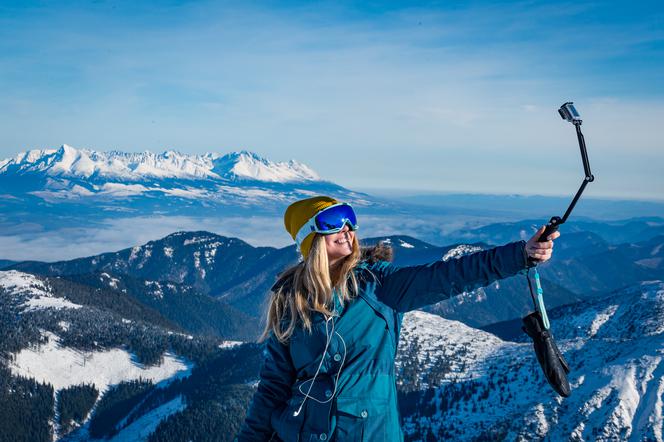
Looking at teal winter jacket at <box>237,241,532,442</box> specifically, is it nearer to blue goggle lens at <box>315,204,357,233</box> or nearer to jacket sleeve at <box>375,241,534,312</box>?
jacket sleeve at <box>375,241,534,312</box>

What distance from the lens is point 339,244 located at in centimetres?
714

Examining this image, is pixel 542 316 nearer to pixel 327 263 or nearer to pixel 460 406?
pixel 327 263

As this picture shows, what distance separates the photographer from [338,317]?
657 cm

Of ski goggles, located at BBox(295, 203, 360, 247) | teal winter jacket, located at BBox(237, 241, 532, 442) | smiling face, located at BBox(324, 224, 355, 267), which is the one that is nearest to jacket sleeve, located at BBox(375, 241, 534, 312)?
teal winter jacket, located at BBox(237, 241, 532, 442)

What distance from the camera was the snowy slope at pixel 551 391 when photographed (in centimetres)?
11150

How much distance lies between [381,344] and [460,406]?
6088 inches

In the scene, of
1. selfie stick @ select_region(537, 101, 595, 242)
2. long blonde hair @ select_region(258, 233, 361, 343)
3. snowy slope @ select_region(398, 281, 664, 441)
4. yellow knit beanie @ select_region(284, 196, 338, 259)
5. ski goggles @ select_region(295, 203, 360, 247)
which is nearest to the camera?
selfie stick @ select_region(537, 101, 595, 242)

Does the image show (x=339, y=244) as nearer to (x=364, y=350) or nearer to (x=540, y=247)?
(x=364, y=350)

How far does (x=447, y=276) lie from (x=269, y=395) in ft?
9.48

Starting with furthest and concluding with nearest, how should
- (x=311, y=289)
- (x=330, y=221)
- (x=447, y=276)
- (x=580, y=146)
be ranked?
(x=330, y=221)
(x=311, y=289)
(x=447, y=276)
(x=580, y=146)

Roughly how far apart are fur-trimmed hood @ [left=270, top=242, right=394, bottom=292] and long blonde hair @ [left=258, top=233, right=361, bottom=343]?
40 mm

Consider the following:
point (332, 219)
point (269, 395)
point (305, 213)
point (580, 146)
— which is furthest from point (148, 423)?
point (580, 146)

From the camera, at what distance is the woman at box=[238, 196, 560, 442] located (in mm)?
6172

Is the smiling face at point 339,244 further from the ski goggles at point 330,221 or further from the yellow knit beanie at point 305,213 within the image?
the yellow knit beanie at point 305,213
